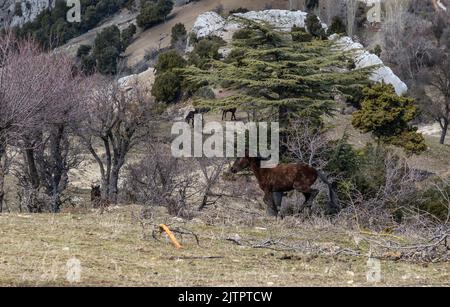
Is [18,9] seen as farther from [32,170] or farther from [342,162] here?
[342,162]

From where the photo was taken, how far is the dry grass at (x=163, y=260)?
8219mm

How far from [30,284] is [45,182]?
19.0 m

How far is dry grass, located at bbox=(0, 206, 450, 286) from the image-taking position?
324 inches

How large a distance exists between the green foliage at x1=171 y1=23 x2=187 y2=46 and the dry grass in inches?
2855

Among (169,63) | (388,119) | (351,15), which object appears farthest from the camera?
(351,15)

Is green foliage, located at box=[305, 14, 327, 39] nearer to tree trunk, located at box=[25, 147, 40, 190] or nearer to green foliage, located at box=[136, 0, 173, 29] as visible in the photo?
green foliage, located at box=[136, 0, 173, 29]

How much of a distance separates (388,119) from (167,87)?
20323 millimetres

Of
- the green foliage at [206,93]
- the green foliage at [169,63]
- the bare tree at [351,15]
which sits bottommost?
the green foliage at [206,93]

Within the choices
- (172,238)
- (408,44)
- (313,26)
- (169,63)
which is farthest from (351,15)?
(172,238)

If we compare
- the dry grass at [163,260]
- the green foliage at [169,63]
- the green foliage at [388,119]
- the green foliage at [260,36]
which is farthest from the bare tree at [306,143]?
the green foliage at [169,63]

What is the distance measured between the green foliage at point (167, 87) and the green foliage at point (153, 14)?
43.7 metres

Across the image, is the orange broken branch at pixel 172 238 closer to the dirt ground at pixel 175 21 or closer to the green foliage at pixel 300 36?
the green foliage at pixel 300 36

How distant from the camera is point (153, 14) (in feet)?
322

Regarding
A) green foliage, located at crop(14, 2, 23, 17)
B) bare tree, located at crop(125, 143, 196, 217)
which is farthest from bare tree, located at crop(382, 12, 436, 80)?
green foliage, located at crop(14, 2, 23, 17)
